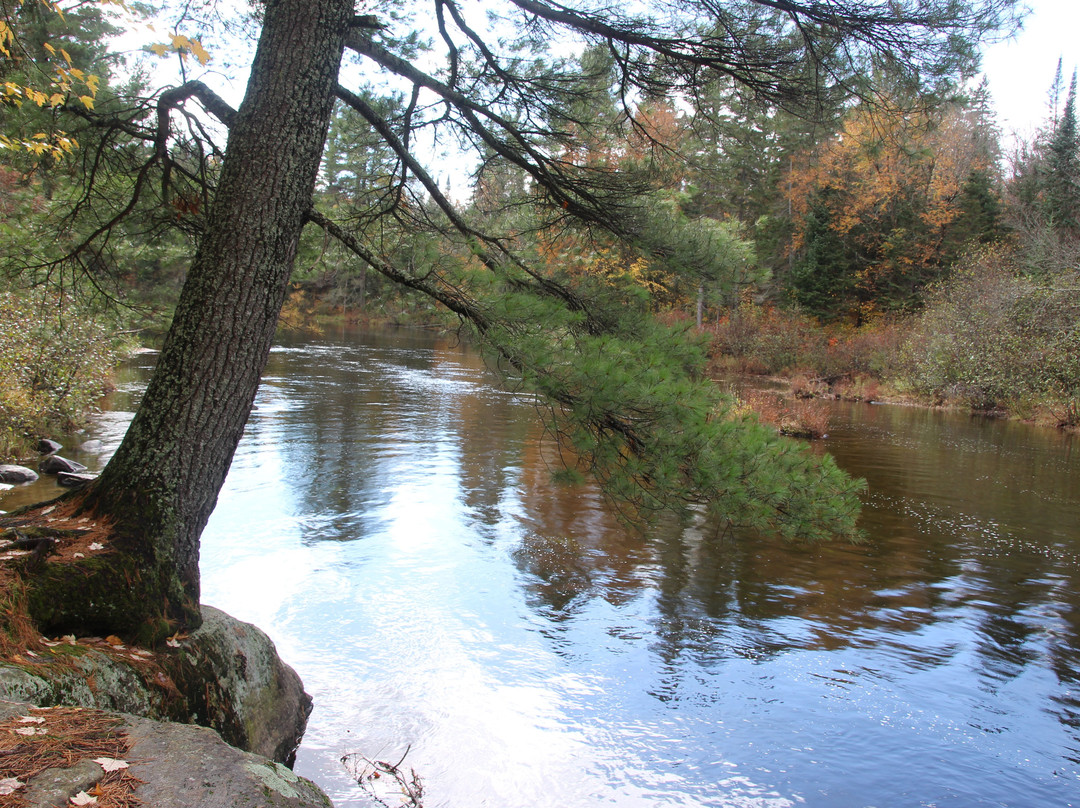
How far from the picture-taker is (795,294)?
111 ft

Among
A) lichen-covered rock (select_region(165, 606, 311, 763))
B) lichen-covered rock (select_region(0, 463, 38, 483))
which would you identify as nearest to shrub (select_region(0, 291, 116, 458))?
lichen-covered rock (select_region(0, 463, 38, 483))

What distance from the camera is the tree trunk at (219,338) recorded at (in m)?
3.21

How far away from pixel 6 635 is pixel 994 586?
27.2 ft

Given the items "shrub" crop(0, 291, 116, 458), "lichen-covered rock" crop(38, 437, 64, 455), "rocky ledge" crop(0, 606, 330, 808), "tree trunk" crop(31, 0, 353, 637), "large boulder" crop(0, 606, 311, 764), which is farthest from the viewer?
"lichen-covered rock" crop(38, 437, 64, 455)

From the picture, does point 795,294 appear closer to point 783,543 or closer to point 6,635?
point 783,543

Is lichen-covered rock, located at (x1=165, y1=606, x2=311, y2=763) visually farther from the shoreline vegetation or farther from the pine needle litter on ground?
the shoreline vegetation

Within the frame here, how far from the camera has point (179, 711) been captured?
123 inches

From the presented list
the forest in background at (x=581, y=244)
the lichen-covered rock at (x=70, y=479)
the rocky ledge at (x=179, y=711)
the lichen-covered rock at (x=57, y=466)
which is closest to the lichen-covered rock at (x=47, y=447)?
the forest in background at (x=581, y=244)

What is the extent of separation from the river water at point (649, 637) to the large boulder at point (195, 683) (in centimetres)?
38

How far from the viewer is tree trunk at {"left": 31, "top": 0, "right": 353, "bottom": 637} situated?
126 inches

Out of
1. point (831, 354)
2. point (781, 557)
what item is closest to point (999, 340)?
point (831, 354)

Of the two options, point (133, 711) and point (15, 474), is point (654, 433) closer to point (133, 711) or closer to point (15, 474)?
point (133, 711)

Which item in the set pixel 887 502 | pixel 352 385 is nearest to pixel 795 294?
pixel 352 385

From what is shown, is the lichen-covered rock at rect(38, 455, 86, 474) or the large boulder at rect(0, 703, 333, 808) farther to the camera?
the lichen-covered rock at rect(38, 455, 86, 474)
